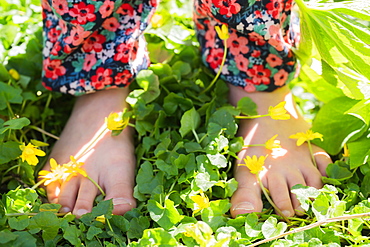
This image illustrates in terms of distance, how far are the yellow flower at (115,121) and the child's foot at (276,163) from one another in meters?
0.28

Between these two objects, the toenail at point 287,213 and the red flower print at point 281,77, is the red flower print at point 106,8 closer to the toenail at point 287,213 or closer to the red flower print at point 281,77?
the red flower print at point 281,77

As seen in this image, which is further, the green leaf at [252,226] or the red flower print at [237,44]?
the red flower print at [237,44]

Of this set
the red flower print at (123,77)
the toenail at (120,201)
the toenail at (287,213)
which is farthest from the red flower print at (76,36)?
the toenail at (287,213)

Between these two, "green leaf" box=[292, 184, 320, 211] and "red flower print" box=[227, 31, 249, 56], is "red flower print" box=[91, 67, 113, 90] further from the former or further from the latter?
"green leaf" box=[292, 184, 320, 211]

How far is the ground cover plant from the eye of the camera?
0.83 m

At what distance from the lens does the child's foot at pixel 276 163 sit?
961 mm

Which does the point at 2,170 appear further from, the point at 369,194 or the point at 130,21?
the point at 369,194

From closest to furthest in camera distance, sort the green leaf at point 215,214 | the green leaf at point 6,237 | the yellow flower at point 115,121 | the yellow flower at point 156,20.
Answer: the green leaf at point 6,237, the green leaf at point 215,214, the yellow flower at point 115,121, the yellow flower at point 156,20

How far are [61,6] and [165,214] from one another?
19.0 inches

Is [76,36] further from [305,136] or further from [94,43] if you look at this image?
[305,136]

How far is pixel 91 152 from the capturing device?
107 cm

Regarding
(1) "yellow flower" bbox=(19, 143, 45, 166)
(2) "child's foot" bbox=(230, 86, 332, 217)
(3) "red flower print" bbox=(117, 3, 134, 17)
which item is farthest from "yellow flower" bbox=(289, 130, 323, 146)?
(1) "yellow flower" bbox=(19, 143, 45, 166)

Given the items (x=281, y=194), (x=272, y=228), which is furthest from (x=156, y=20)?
(x=272, y=228)

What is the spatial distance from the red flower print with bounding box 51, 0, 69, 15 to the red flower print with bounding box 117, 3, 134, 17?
0.13m
